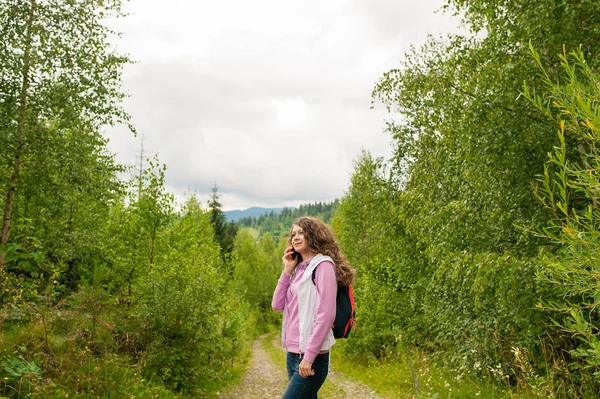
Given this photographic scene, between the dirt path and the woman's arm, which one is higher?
the woman's arm

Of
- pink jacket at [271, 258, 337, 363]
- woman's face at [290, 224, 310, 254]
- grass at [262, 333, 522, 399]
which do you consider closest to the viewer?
pink jacket at [271, 258, 337, 363]

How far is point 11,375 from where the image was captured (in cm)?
503

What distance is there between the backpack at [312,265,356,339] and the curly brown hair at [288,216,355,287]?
0.12 meters

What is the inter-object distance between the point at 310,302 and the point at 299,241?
1.87 feet

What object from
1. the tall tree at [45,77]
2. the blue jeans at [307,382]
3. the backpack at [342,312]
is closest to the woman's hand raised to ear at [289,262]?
the backpack at [342,312]

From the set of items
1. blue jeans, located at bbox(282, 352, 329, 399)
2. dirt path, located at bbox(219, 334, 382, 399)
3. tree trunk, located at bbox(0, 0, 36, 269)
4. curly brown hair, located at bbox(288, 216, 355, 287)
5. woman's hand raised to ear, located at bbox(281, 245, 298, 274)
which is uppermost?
tree trunk, located at bbox(0, 0, 36, 269)

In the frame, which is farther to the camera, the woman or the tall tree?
the tall tree

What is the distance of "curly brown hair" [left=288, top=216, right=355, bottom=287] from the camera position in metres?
3.42

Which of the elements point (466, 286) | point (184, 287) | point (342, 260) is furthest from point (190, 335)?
point (342, 260)

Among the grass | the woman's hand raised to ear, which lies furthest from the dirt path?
the woman's hand raised to ear

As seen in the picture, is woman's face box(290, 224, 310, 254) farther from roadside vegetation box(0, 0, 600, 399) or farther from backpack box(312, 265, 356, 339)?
roadside vegetation box(0, 0, 600, 399)

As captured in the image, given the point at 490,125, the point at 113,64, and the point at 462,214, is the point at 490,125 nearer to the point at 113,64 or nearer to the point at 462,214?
the point at 462,214

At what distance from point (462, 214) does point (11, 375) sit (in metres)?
6.66

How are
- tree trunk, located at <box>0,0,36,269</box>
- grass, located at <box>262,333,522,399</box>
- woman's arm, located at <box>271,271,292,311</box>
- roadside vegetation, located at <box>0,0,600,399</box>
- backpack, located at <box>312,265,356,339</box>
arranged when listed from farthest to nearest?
tree trunk, located at <box>0,0,36,269</box>
grass, located at <box>262,333,522,399</box>
roadside vegetation, located at <box>0,0,600,399</box>
woman's arm, located at <box>271,271,292,311</box>
backpack, located at <box>312,265,356,339</box>
